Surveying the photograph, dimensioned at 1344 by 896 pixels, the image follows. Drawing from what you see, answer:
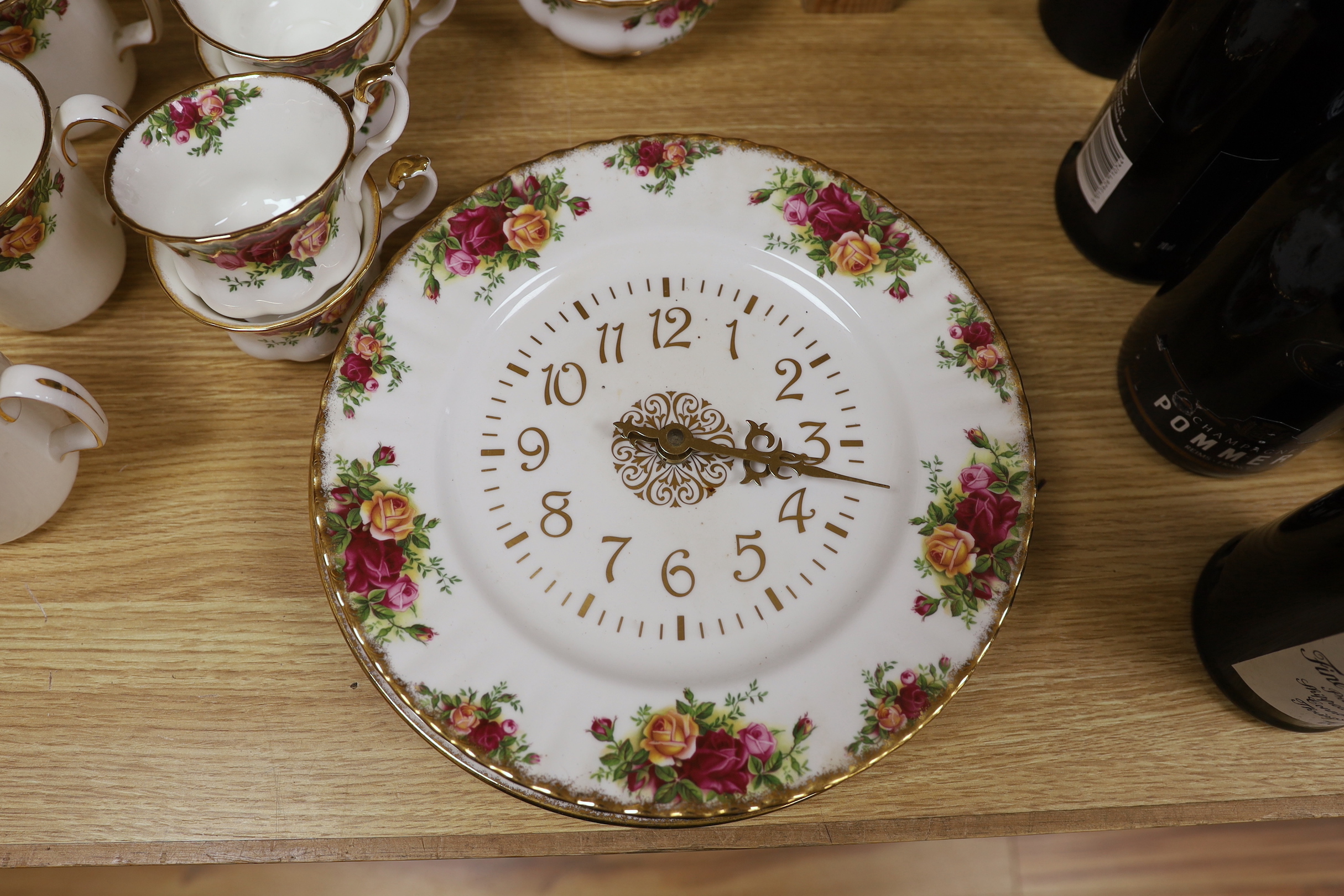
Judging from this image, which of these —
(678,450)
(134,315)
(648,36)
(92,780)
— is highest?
(648,36)

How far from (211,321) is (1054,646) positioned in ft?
2.21

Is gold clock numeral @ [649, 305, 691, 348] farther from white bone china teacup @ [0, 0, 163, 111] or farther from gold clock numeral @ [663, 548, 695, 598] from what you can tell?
white bone china teacup @ [0, 0, 163, 111]

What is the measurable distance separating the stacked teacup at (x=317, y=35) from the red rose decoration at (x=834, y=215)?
371 millimetres

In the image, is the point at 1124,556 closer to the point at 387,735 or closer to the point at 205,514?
the point at 387,735

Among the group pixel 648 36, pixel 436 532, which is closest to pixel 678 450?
pixel 436 532

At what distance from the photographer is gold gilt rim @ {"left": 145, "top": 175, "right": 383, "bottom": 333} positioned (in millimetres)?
596

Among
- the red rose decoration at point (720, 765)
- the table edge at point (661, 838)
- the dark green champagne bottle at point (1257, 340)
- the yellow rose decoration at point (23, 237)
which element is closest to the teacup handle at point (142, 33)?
the yellow rose decoration at point (23, 237)

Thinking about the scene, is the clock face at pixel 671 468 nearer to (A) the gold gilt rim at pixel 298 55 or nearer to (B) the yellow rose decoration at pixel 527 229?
(B) the yellow rose decoration at pixel 527 229

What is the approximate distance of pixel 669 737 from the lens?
528mm

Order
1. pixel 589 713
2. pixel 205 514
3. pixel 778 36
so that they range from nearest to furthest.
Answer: pixel 589 713 → pixel 205 514 → pixel 778 36

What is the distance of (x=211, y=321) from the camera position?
1.96ft

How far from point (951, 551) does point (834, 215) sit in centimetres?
29

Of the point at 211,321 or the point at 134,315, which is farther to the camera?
the point at 134,315

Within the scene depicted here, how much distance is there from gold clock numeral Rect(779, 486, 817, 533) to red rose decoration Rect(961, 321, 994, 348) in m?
0.18
